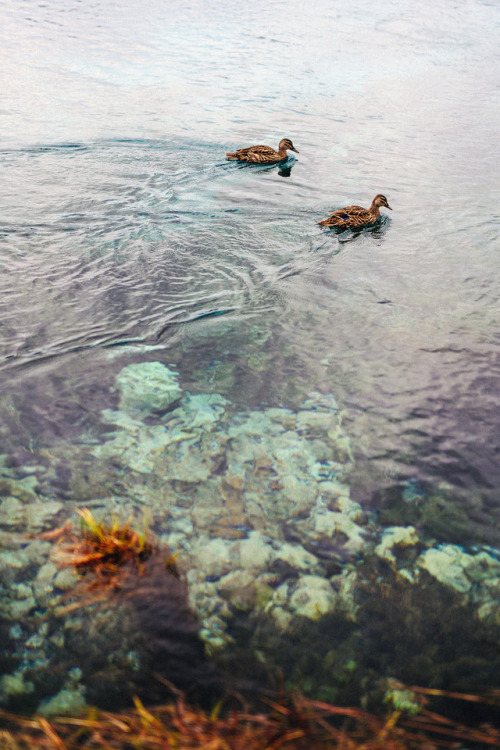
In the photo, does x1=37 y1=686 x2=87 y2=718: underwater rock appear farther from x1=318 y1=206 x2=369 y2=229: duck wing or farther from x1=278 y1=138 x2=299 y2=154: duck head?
x1=278 y1=138 x2=299 y2=154: duck head

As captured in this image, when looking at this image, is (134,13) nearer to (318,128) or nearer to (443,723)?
(318,128)

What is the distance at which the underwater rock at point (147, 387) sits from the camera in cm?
472

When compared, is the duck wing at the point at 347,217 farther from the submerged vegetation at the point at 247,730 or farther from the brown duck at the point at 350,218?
the submerged vegetation at the point at 247,730

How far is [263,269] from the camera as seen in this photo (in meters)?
6.91

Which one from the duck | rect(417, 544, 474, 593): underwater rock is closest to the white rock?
rect(417, 544, 474, 593): underwater rock

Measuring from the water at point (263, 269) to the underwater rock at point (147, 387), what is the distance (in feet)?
0.34

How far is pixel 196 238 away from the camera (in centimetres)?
745

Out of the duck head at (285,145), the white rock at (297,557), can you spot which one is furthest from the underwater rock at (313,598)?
the duck head at (285,145)

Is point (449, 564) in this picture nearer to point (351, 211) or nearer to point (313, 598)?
point (313, 598)

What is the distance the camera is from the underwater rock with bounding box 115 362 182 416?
4.72 meters

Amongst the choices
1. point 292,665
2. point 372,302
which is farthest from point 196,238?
point 292,665

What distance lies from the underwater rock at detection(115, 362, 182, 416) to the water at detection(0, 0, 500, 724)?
0.10m

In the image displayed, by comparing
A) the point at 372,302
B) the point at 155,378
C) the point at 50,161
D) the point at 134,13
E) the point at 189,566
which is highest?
the point at 134,13

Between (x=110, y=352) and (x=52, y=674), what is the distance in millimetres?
2954
